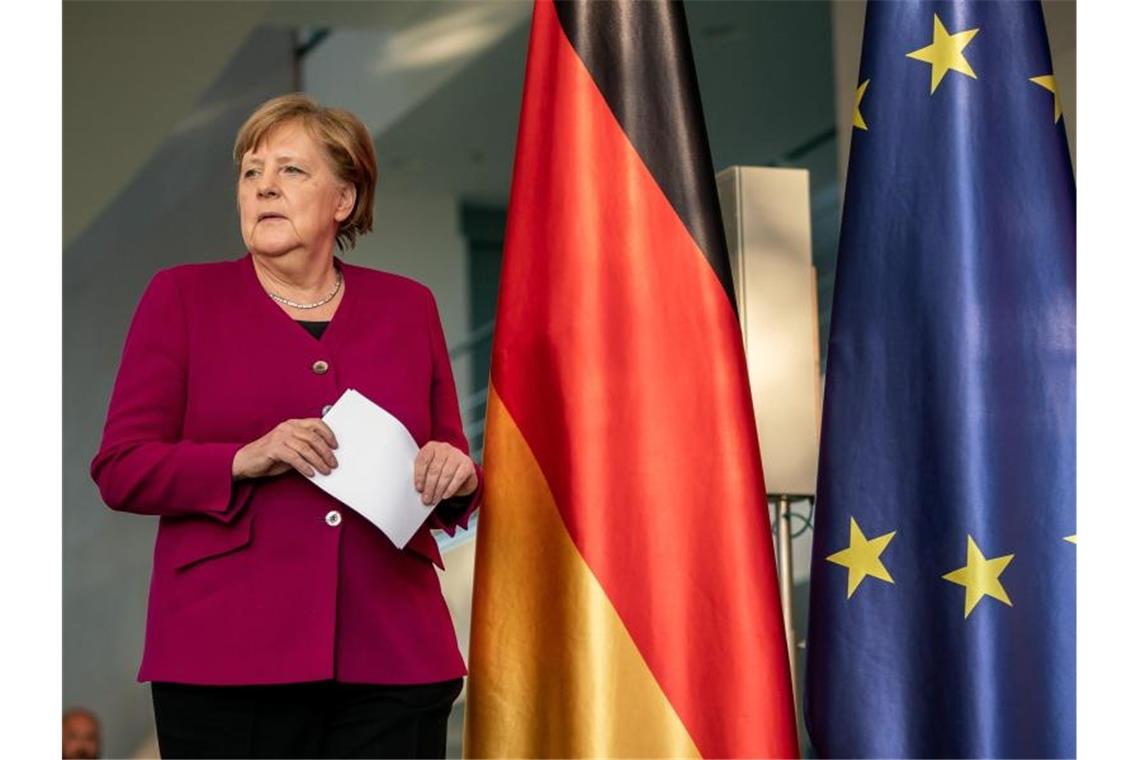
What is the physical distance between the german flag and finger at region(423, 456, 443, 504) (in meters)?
0.22

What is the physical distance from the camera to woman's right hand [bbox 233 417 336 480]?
1.72m

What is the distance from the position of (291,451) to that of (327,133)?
1.27 ft

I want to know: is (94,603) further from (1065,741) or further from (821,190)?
(1065,741)

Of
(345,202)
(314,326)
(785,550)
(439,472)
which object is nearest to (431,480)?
(439,472)

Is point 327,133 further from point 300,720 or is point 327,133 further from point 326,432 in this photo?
point 300,720

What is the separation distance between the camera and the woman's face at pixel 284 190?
1860mm

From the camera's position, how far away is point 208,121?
820cm

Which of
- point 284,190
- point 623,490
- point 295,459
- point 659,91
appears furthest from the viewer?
point 659,91

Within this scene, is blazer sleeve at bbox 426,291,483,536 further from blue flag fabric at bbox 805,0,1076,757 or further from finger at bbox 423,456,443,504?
blue flag fabric at bbox 805,0,1076,757

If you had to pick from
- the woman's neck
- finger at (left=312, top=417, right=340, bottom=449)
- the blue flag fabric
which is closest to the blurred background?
the blue flag fabric

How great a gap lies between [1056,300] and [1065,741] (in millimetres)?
532

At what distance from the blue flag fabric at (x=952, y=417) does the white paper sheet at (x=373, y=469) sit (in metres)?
0.58

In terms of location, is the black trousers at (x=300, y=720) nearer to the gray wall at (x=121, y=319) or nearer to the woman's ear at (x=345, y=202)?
the woman's ear at (x=345, y=202)

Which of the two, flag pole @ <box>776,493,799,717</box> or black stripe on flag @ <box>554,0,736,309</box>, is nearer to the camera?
black stripe on flag @ <box>554,0,736,309</box>
